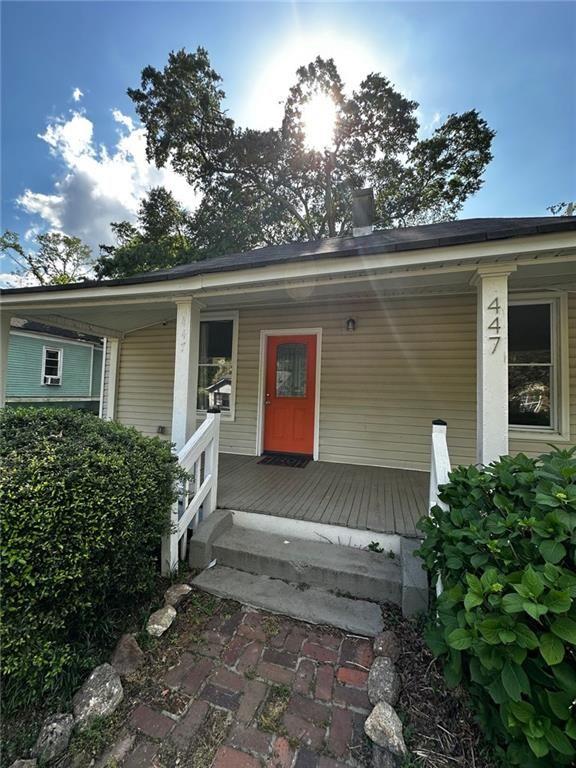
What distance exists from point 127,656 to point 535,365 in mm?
4984

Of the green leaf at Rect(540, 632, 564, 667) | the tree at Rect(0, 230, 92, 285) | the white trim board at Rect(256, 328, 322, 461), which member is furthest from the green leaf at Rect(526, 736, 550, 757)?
the tree at Rect(0, 230, 92, 285)

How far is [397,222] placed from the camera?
1279 centimetres

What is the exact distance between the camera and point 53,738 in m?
1.38

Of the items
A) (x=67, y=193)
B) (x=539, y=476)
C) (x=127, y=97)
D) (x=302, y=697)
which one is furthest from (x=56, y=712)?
(x=67, y=193)

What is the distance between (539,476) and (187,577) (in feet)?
8.03

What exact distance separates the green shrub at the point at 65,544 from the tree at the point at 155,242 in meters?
12.2

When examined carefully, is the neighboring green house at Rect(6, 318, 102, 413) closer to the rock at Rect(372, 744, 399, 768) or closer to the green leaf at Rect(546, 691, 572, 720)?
the rock at Rect(372, 744, 399, 768)

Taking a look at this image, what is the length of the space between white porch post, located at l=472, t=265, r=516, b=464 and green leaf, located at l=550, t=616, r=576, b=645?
5.42 feet

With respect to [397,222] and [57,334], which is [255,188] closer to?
[397,222]

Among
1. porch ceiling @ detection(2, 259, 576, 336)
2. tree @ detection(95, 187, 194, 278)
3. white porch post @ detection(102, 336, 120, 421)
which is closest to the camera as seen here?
porch ceiling @ detection(2, 259, 576, 336)

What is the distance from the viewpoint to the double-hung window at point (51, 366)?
13.9 metres

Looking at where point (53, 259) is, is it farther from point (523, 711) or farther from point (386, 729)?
point (523, 711)

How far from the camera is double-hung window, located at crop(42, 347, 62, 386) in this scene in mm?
13890

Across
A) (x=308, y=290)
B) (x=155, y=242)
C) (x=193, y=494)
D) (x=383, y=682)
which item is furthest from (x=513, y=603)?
(x=155, y=242)
